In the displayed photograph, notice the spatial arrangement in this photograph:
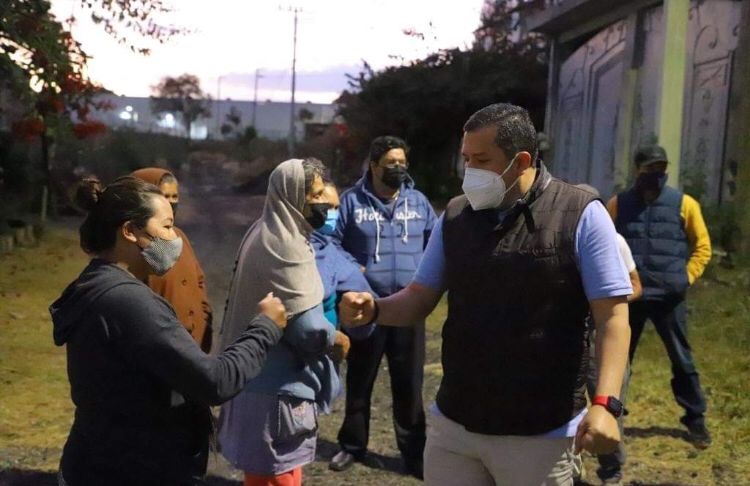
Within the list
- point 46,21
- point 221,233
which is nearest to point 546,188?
point 46,21

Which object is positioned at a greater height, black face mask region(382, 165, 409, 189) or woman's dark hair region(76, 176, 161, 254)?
black face mask region(382, 165, 409, 189)

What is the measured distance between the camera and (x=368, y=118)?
2650 centimetres

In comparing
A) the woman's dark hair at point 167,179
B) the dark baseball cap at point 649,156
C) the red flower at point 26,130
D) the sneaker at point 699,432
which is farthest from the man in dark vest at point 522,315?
the red flower at point 26,130

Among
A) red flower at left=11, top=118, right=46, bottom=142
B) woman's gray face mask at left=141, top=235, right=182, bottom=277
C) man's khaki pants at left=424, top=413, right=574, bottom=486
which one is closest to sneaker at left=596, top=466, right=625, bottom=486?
man's khaki pants at left=424, top=413, right=574, bottom=486

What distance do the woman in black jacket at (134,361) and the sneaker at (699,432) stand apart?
14.6ft

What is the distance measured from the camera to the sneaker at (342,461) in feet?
19.6

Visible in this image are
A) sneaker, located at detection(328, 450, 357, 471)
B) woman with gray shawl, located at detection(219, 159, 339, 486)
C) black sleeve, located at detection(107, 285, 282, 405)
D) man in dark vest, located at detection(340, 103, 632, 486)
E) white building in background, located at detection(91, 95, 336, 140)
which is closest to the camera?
black sleeve, located at detection(107, 285, 282, 405)

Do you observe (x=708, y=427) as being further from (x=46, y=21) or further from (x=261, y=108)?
(x=261, y=108)

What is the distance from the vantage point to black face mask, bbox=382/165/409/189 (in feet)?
19.4

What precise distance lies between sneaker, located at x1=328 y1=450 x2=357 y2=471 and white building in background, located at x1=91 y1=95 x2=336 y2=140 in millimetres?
42638

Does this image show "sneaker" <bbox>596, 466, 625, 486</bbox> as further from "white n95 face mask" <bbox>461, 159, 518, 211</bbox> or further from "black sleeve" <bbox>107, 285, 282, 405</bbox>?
"black sleeve" <bbox>107, 285, 282, 405</bbox>

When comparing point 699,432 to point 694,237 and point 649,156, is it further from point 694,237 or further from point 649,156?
point 649,156

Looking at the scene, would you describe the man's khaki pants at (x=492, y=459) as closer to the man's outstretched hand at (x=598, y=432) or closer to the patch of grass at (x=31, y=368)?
the man's outstretched hand at (x=598, y=432)

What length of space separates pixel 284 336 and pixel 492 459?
1.16 meters
